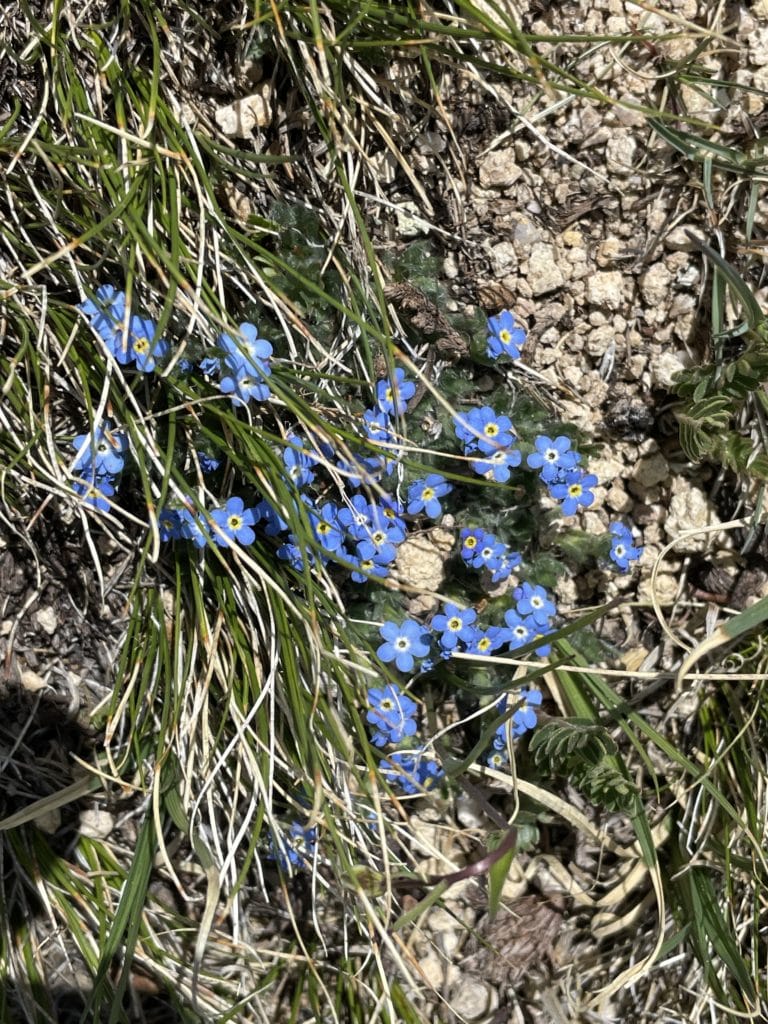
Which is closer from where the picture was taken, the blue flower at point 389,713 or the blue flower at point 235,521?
the blue flower at point 235,521

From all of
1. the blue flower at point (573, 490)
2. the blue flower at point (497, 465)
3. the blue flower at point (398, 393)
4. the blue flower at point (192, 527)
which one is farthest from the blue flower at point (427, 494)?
the blue flower at point (192, 527)

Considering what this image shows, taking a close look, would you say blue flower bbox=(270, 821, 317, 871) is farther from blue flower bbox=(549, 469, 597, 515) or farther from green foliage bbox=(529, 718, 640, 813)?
blue flower bbox=(549, 469, 597, 515)

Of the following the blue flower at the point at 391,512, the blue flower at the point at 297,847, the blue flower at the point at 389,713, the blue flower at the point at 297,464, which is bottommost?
the blue flower at the point at 297,847

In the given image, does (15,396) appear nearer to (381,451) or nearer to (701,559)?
(381,451)

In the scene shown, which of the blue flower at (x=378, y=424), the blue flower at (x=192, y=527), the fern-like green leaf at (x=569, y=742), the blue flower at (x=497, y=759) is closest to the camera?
the blue flower at (x=192, y=527)

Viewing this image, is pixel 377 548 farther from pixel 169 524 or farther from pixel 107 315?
pixel 107 315

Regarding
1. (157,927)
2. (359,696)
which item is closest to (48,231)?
(359,696)

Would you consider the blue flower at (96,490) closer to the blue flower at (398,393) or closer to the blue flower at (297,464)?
the blue flower at (297,464)
